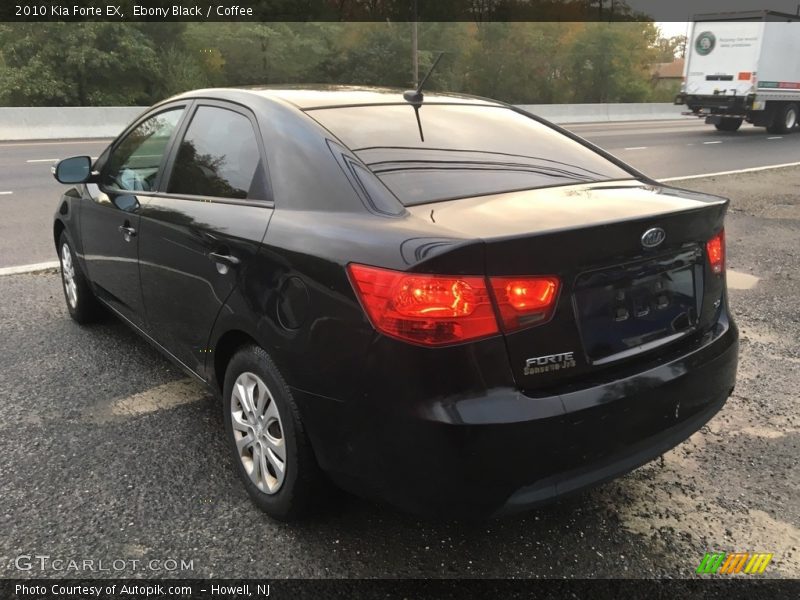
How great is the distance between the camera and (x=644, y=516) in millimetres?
2660

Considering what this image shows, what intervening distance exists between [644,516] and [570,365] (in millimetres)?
960

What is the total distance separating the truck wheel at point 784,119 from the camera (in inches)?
898

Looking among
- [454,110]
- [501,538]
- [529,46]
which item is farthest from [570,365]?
[529,46]

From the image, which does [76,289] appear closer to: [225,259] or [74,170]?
[74,170]

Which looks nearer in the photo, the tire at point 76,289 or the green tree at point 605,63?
the tire at point 76,289

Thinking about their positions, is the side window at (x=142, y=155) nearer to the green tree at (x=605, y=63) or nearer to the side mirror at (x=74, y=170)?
the side mirror at (x=74, y=170)

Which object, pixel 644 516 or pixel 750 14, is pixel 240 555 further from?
pixel 750 14

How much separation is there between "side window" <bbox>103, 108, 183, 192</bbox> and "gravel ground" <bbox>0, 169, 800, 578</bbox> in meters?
1.11

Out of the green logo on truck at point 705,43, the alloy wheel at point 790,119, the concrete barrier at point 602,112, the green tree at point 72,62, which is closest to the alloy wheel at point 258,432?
the green logo on truck at point 705,43

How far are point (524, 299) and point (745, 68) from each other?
23.3 meters

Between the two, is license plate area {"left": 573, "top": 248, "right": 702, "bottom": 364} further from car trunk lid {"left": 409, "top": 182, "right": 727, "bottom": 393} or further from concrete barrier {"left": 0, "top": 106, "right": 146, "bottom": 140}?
concrete barrier {"left": 0, "top": 106, "right": 146, "bottom": 140}

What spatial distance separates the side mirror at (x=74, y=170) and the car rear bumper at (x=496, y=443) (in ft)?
8.08

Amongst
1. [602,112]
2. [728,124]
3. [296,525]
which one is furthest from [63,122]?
[602,112]

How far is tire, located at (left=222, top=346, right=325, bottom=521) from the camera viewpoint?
2.36m
